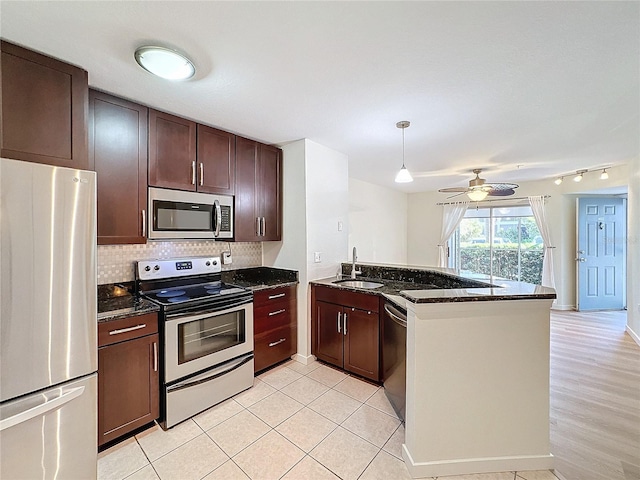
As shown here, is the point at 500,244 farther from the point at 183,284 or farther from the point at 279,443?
the point at 183,284

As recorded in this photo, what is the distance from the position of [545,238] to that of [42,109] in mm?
6854

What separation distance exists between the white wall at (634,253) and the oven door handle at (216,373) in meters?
4.87

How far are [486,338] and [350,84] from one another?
1795 mm

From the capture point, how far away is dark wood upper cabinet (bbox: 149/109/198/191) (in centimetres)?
219

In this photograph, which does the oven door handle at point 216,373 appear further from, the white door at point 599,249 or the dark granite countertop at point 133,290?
the white door at point 599,249

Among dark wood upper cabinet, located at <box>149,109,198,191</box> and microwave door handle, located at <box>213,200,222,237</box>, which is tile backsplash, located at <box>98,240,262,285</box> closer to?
microwave door handle, located at <box>213,200,222,237</box>

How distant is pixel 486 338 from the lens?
5.21 feet

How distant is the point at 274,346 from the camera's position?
2795 mm

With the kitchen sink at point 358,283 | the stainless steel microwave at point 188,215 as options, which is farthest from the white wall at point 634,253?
the stainless steel microwave at point 188,215

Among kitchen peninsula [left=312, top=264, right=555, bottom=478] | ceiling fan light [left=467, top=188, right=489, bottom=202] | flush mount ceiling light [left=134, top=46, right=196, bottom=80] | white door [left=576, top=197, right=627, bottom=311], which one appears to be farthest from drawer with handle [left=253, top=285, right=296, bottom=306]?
white door [left=576, top=197, right=627, bottom=311]

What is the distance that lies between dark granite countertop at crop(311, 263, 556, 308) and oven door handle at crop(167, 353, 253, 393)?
102 cm

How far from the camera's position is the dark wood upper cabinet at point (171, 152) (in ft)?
7.17

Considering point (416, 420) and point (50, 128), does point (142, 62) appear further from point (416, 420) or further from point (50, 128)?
point (416, 420)

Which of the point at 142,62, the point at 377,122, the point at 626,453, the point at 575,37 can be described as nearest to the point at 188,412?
the point at 142,62
